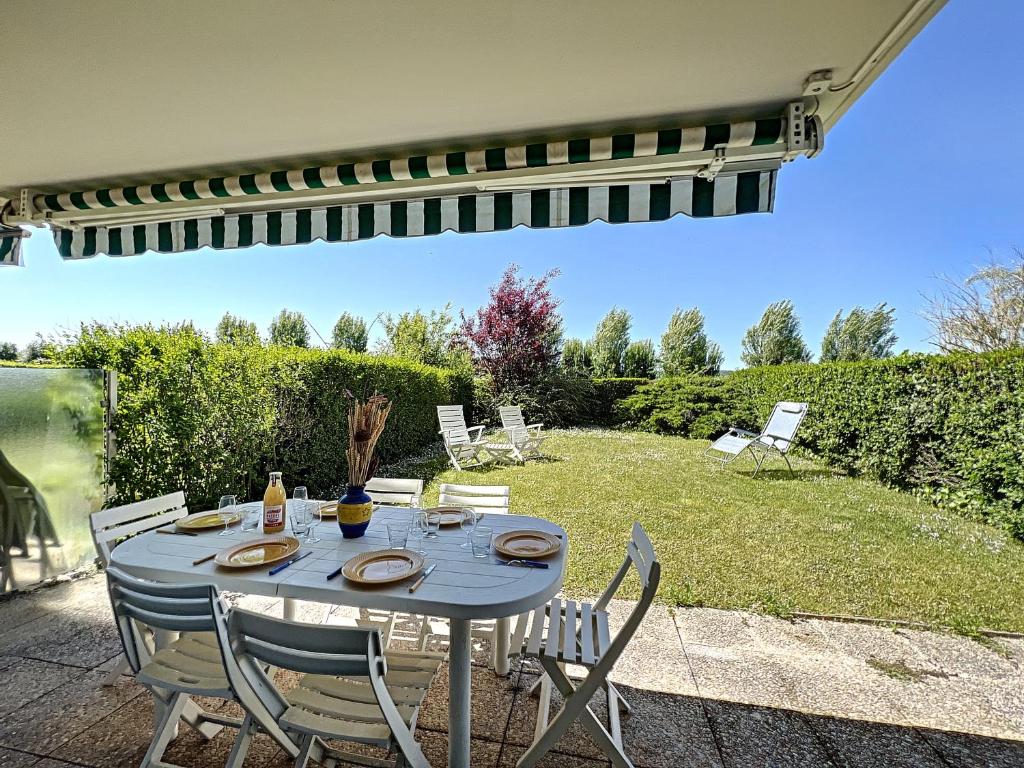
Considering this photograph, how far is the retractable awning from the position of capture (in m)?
2.61

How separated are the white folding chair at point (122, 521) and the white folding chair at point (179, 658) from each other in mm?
513

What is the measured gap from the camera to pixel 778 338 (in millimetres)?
29422

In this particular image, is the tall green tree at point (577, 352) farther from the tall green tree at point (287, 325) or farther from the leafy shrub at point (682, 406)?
the tall green tree at point (287, 325)

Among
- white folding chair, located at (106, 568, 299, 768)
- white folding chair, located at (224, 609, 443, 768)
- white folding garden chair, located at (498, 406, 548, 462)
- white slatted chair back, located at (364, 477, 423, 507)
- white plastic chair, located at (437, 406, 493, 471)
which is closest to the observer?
white folding chair, located at (224, 609, 443, 768)

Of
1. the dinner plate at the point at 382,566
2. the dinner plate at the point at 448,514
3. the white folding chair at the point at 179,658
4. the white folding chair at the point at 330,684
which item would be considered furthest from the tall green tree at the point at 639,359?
the white folding chair at the point at 179,658

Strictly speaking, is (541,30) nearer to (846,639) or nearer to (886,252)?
(846,639)

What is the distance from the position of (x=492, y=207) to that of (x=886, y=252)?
113 feet

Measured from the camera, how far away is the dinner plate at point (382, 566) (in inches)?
73.9

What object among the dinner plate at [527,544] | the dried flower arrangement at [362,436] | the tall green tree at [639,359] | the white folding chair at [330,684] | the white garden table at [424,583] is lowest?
the white folding chair at [330,684]

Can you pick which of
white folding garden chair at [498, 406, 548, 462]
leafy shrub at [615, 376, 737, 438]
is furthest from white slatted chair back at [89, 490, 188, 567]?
leafy shrub at [615, 376, 737, 438]

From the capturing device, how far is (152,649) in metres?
2.49

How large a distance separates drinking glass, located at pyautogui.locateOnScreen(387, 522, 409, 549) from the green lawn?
77.5 inches

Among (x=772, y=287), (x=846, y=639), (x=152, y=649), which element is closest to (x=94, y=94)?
(x=152, y=649)

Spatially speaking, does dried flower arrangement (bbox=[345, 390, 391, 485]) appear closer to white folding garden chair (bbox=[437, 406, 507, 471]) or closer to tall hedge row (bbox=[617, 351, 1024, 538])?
white folding garden chair (bbox=[437, 406, 507, 471])
